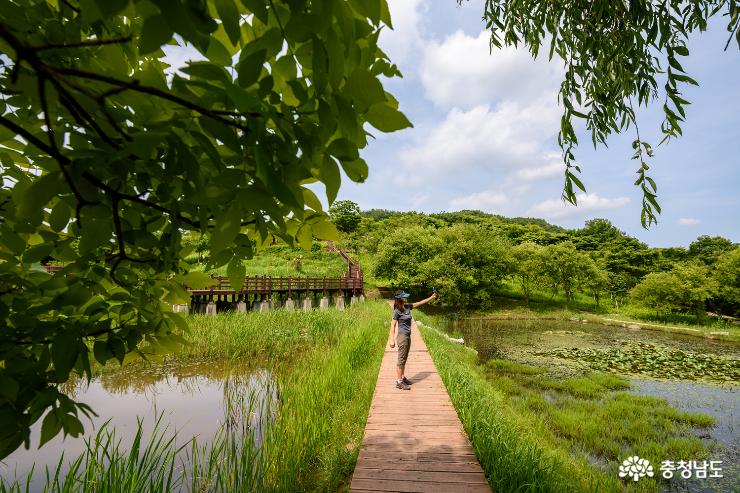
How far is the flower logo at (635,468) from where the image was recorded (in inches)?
183

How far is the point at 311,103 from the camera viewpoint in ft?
1.94

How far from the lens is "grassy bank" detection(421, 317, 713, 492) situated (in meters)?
3.11

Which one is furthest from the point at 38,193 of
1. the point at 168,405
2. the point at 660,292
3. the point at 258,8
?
the point at 660,292

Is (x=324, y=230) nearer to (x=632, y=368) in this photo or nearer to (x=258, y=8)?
(x=258, y=8)

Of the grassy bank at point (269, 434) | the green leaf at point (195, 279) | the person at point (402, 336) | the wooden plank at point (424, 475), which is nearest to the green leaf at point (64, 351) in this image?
the green leaf at point (195, 279)

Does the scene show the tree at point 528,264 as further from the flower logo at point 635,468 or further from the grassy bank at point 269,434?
the flower logo at point 635,468

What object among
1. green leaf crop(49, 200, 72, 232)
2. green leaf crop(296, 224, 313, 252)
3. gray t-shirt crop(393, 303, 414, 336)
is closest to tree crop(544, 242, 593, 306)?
gray t-shirt crop(393, 303, 414, 336)

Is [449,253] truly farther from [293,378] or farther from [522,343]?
[293,378]

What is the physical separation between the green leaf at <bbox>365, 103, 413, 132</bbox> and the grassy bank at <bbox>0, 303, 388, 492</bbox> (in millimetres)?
1718

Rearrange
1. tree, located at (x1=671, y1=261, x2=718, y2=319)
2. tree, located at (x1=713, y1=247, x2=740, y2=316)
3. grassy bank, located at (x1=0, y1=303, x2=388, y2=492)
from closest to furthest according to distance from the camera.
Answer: grassy bank, located at (x1=0, y1=303, x2=388, y2=492) → tree, located at (x1=713, y1=247, x2=740, y2=316) → tree, located at (x1=671, y1=261, x2=718, y2=319)

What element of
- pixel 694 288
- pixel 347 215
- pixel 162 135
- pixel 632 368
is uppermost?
pixel 347 215

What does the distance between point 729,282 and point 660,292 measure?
3.36m

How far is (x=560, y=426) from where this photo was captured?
19.9 ft

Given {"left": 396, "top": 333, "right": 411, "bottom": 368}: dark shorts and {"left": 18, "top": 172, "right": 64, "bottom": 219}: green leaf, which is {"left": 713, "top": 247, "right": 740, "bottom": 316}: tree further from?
{"left": 18, "top": 172, "right": 64, "bottom": 219}: green leaf
